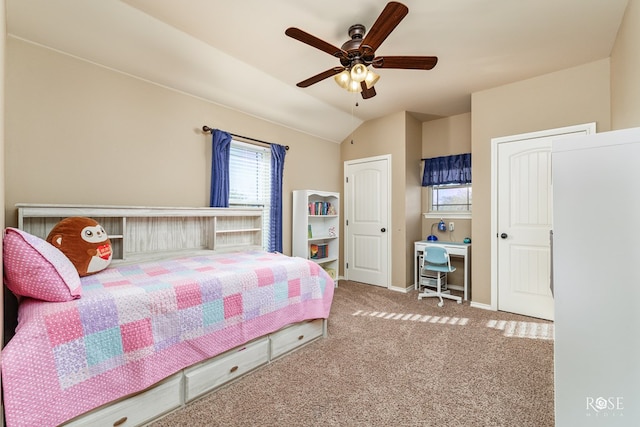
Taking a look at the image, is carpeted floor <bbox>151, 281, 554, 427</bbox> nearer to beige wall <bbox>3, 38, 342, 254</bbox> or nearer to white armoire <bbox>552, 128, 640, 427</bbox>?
white armoire <bbox>552, 128, 640, 427</bbox>

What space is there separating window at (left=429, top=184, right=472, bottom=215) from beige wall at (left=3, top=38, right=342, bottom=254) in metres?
3.17

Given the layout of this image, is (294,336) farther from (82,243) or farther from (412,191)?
(412,191)

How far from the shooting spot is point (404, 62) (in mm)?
2170

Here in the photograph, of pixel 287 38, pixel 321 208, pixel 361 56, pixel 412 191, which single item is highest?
pixel 287 38

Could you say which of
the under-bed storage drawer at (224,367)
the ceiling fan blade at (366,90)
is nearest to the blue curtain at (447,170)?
the ceiling fan blade at (366,90)

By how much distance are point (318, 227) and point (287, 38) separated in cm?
274

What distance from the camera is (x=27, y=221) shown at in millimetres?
2070

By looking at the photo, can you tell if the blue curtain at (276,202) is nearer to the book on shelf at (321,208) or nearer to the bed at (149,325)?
the book on shelf at (321,208)

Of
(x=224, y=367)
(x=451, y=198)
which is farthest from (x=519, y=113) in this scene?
(x=224, y=367)

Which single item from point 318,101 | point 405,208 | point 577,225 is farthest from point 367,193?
point 577,225

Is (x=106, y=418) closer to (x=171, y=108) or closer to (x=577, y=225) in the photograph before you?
(x=577, y=225)

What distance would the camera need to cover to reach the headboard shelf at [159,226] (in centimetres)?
211

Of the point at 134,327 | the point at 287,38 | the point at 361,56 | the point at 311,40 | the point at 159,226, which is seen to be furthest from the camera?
the point at 159,226

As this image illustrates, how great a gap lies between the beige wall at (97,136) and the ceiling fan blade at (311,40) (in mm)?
1611
